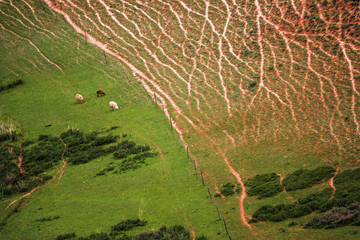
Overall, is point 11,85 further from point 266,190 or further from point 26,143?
point 266,190

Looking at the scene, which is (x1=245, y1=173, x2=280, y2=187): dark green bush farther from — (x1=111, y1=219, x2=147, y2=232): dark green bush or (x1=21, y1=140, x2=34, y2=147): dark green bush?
(x1=21, y1=140, x2=34, y2=147): dark green bush

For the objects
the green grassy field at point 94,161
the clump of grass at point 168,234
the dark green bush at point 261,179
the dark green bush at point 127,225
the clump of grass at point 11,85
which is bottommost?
the clump of grass at point 168,234

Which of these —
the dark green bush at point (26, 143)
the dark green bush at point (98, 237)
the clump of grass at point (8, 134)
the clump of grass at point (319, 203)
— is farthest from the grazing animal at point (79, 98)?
the clump of grass at point (319, 203)

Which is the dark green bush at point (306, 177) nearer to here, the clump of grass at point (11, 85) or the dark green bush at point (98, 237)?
the dark green bush at point (98, 237)

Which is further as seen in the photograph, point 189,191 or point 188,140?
point 188,140

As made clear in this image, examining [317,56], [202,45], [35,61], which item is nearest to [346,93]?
[317,56]

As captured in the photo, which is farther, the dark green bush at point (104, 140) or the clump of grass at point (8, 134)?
the clump of grass at point (8, 134)

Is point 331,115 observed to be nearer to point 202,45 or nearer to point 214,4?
point 202,45
